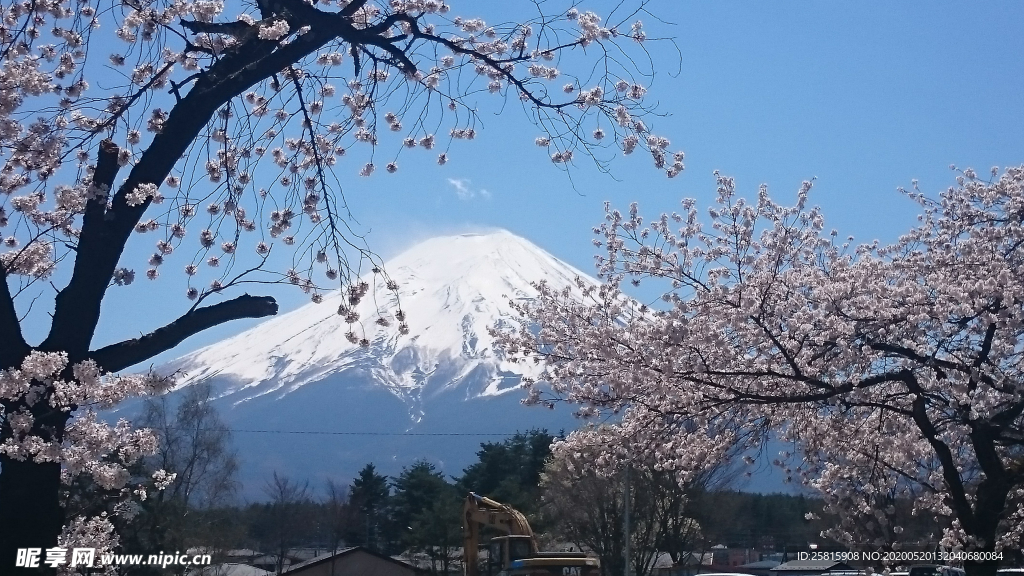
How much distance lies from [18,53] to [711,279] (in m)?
6.52

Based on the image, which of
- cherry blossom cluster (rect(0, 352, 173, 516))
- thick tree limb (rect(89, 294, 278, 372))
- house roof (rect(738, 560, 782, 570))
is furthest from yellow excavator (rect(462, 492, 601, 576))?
house roof (rect(738, 560, 782, 570))

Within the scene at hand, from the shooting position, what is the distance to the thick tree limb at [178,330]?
4.04 meters

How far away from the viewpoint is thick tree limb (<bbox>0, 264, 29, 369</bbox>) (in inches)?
150

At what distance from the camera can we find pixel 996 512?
8812 mm

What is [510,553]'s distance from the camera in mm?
20328

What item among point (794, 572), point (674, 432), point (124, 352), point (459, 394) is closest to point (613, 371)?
point (674, 432)

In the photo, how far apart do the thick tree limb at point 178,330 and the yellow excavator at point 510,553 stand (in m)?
15.0

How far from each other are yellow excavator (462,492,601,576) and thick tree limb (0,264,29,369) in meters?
15.5

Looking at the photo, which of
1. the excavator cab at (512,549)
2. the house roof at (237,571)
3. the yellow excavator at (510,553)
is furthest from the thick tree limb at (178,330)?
the house roof at (237,571)

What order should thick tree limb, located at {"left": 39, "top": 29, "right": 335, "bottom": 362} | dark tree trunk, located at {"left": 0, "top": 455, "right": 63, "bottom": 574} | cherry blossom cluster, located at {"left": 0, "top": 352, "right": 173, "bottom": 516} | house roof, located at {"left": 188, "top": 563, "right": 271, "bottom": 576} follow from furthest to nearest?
1. house roof, located at {"left": 188, "top": 563, "right": 271, "bottom": 576}
2. thick tree limb, located at {"left": 39, "top": 29, "right": 335, "bottom": 362}
3. dark tree trunk, located at {"left": 0, "top": 455, "right": 63, "bottom": 574}
4. cherry blossom cluster, located at {"left": 0, "top": 352, "right": 173, "bottom": 516}

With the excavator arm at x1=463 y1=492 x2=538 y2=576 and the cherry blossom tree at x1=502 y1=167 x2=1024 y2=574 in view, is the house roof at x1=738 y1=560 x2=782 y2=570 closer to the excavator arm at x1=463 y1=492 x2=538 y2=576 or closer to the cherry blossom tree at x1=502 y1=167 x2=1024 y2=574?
the excavator arm at x1=463 y1=492 x2=538 y2=576

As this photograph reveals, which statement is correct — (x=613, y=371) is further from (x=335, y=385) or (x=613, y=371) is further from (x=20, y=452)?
(x=335, y=385)

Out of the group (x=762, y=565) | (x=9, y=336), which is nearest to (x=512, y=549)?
(x=9, y=336)

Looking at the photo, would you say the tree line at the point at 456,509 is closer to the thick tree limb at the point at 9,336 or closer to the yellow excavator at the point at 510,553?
the yellow excavator at the point at 510,553
